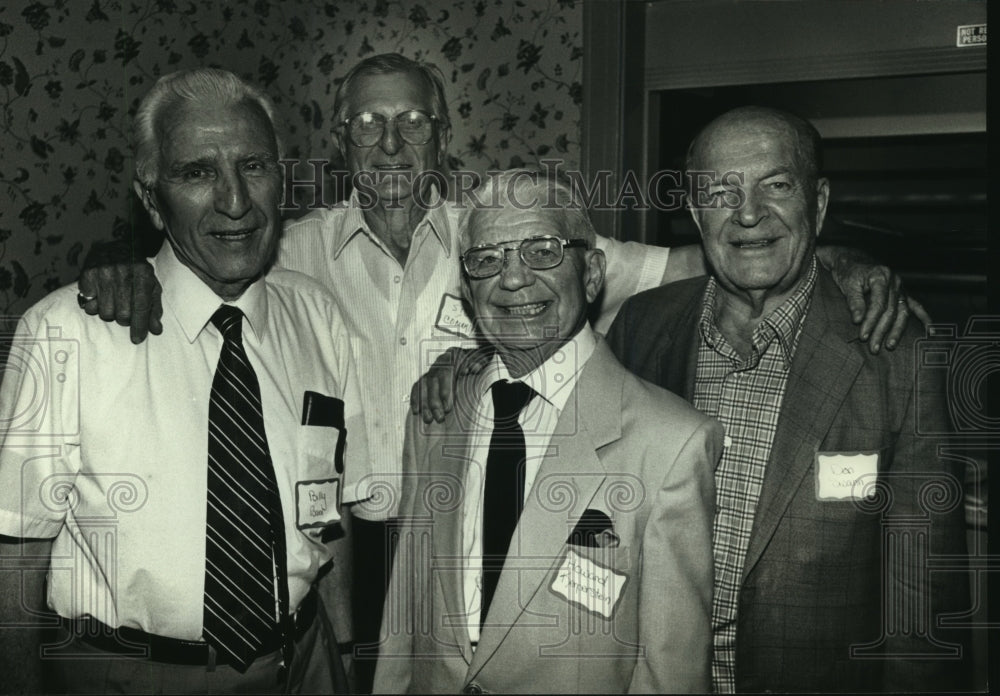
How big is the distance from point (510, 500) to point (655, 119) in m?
0.76

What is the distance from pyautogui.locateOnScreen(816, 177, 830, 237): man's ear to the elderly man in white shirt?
94 cm

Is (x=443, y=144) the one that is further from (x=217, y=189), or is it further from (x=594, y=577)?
(x=594, y=577)

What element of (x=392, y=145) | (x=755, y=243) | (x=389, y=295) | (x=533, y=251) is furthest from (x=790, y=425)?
(x=392, y=145)

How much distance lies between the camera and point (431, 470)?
170 centimetres

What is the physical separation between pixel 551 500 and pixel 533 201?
509 mm

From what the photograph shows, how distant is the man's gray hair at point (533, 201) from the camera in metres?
1.53

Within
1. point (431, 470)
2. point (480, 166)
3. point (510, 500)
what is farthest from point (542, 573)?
point (480, 166)

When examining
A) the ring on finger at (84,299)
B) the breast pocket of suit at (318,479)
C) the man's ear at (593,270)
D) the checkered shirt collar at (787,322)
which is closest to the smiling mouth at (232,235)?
the ring on finger at (84,299)

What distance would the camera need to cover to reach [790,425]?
5.32 ft

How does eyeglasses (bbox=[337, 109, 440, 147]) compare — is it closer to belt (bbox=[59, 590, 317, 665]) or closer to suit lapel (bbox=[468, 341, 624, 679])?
suit lapel (bbox=[468, 341, 624, 679])

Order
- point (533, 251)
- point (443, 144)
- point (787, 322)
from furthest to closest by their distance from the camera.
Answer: point (443, 144) → point (787, 322) → point (533, 251)

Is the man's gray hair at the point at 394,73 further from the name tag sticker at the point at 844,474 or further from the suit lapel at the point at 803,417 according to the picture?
the name tag sticker at the point at 844,474

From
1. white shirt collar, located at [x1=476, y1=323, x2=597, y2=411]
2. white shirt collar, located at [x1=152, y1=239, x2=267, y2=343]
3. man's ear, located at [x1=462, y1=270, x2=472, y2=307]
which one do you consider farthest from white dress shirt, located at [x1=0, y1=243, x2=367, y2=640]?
white shirt collar, located at [x1=476, y1=323, x2=597, y2=411]

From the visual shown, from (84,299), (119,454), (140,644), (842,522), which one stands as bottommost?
(140,644)
